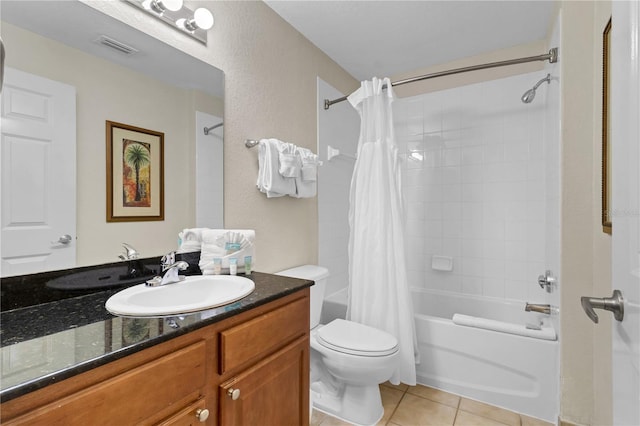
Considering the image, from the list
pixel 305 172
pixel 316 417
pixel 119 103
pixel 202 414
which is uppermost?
pixel 119 103

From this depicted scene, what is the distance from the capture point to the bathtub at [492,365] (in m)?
1.74

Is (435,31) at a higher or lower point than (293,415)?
higher

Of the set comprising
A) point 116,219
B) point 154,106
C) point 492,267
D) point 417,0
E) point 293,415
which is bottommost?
point 293,415

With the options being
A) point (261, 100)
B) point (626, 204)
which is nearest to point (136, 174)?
point (261, 100)

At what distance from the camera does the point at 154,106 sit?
133cm

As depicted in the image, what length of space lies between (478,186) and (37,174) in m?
2.77

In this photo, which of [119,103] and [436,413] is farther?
[436,413]

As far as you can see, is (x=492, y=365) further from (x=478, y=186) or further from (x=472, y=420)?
(x=478, y=186)

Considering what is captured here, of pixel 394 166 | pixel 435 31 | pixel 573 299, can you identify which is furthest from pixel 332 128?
pixel 573 299

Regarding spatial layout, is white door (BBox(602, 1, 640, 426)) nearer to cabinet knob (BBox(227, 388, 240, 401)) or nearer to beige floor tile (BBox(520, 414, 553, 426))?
cabinet knob (BBox(227, 388, 240, 401))

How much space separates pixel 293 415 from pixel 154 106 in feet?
4.55

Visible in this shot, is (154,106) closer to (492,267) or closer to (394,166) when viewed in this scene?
(394,166)

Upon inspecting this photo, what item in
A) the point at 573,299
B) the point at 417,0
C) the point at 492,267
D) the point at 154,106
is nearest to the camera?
the point at 154,106

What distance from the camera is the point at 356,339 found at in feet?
5.58
